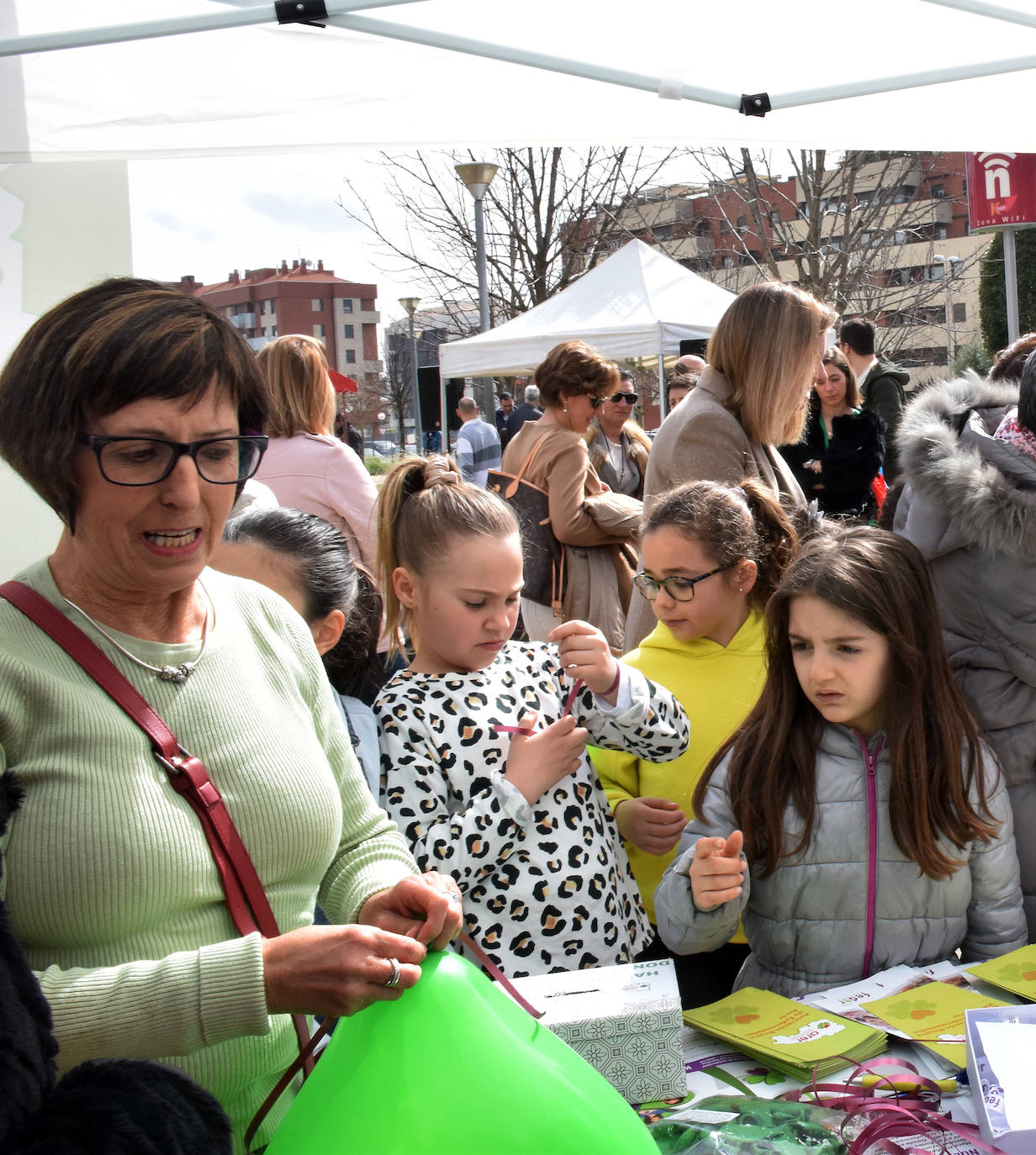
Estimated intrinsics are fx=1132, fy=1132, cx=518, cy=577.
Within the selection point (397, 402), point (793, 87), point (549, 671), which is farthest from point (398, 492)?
point (397, 402)

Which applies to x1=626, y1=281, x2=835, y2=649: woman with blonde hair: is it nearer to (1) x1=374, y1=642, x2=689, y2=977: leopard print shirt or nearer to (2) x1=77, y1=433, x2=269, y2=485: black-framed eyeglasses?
(1) x1=374, y1=642, x2=689, y2=977: leopard print shirt

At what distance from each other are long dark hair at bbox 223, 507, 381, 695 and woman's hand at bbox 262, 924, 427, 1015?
3.76 ft

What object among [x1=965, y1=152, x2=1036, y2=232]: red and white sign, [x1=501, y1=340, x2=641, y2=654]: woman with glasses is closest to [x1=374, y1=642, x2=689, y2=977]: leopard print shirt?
[x1=501, y1=340, x2=641, y2=654]: woman with glasses

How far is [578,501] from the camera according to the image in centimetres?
Answer: 420

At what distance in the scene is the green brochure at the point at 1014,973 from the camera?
64.1 inches

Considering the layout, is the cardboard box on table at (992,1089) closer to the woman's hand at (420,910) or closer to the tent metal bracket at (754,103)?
the woman's hand at (420,910)

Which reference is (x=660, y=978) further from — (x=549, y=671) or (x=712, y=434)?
(x=712, y=434)

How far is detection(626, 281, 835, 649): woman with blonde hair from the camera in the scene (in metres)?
3.09

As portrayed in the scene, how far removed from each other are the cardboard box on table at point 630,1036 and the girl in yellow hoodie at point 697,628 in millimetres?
854

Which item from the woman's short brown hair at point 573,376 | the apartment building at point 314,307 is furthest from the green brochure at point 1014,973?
the apartment building at point 314,307

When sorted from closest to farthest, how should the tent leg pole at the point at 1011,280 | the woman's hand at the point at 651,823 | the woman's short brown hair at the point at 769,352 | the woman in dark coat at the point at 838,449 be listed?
the woman's hand at the point at 651,823 → the woman's short brown hair at the point at 769,352 → the woman in dark coat at the point at 838,449 → the tent leg pole at the point at 1011,280

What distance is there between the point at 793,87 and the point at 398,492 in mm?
1671

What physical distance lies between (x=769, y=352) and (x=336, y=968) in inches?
95.5

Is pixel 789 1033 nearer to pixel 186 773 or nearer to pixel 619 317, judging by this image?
pixel 186 773
